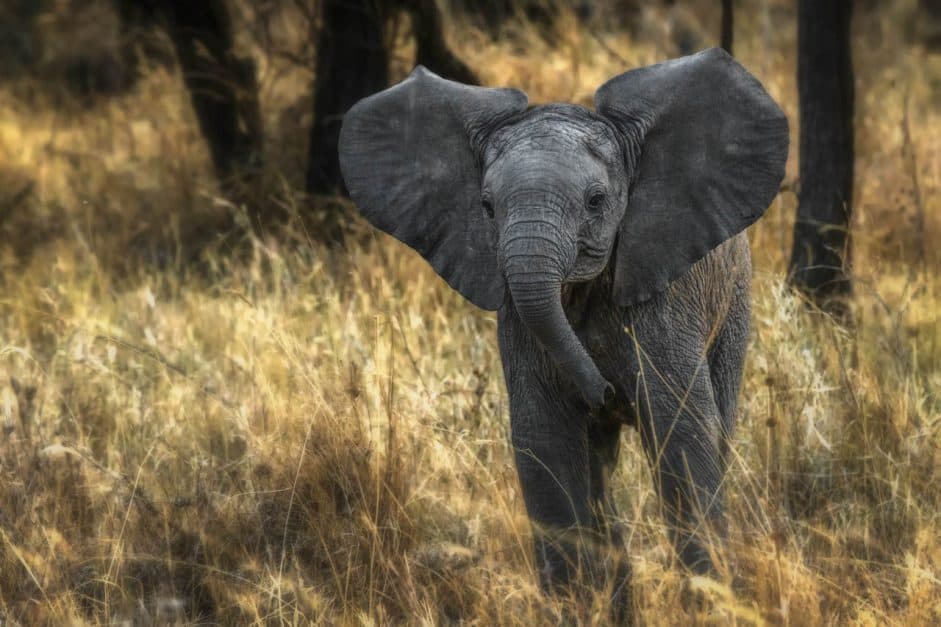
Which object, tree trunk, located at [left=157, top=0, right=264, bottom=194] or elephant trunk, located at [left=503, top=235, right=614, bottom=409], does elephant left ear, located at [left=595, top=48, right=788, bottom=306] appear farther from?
tree trunk, located at [left=157, top=0, right=264, bottom=194]

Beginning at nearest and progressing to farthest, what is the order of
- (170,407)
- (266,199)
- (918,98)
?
(170,407) < (266,199) < (918,98)

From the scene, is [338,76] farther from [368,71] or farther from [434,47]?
[434,47]

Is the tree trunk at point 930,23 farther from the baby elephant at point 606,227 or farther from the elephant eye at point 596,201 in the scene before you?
the elephant eye at point 596,201

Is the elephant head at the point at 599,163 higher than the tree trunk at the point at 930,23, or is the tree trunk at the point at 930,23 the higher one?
Answer: the tree trunk at the point at 930,23

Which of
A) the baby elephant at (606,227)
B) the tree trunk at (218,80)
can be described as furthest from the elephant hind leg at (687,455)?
the tree trunk at (218,80)

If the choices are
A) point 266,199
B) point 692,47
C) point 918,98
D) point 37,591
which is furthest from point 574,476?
point 692,47

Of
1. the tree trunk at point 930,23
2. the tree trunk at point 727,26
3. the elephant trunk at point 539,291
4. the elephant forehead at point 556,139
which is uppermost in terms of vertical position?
the tree trunk at point 930,23

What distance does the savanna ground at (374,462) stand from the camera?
4152 mm

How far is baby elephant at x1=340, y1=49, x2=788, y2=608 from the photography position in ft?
12.5

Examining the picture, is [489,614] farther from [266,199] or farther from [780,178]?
[266,199]

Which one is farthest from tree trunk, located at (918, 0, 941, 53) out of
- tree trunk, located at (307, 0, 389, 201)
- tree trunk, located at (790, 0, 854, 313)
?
tree trunk, located at (790, 0, 854, 313)

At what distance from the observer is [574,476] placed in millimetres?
4055

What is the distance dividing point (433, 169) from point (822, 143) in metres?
3.50

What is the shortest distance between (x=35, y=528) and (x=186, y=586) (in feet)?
1.55
